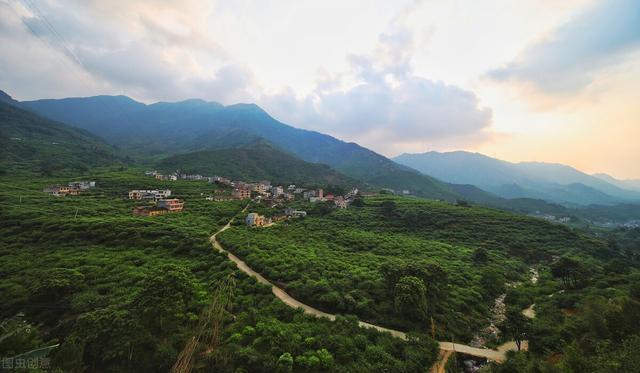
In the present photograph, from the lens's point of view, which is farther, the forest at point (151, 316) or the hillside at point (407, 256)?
the hillside at point (407, 256)

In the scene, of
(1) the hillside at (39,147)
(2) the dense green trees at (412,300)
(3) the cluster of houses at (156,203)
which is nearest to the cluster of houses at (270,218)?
(3) the cluster of houses at (156,203)

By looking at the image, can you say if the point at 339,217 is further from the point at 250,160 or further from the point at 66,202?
the point at 250,160

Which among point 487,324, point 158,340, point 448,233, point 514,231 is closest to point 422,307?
point 487,324

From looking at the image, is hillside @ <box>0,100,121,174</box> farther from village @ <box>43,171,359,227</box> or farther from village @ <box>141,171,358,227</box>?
village @ <box>141,171,358,227</box>

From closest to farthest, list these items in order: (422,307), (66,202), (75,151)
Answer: (422,307)
(66,202)
(75,151)

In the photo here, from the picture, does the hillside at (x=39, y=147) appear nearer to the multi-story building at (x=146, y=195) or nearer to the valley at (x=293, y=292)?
the multi-story building at (x=146, y=195)

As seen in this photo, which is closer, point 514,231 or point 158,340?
point 158,340
